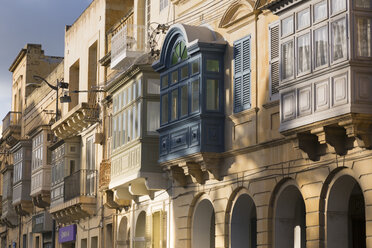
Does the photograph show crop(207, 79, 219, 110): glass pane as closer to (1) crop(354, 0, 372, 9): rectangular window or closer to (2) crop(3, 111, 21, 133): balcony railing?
(1) crop(354, 0, 372, 9): rectangular window

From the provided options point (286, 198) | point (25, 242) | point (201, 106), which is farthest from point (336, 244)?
point (25, 242)

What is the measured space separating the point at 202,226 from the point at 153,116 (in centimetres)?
399

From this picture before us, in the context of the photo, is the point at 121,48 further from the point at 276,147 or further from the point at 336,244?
the point at 336,244

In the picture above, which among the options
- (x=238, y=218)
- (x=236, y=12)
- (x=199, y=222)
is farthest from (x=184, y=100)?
(x=238, y=218)

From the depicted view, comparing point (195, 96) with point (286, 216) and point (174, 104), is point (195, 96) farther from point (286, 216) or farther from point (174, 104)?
point (286, 216)

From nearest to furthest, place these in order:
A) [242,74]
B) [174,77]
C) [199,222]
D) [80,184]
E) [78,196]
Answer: [242,74] → [199,222] → [174,77] → [78,196] → [80,184]

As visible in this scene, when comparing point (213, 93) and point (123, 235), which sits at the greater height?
point (213, 93)

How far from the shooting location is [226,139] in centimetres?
2302

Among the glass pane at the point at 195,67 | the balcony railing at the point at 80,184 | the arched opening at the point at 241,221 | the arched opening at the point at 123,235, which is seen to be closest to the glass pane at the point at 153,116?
the glass pane at the point at 195,67

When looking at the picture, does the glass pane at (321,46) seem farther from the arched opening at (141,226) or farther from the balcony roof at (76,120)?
the balcony roof at (76,120)

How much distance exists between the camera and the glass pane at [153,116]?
2706cm

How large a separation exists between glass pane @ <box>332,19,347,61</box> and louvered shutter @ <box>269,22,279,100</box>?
3150 mm

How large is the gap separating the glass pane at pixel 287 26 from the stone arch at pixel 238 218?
4404mm

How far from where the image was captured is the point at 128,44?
93.8ft
